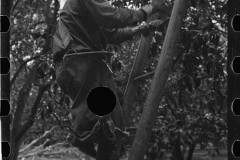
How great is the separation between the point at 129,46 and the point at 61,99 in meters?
0.52

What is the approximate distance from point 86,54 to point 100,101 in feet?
0.88

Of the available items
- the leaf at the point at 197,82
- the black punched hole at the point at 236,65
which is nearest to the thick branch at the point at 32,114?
the leaf at the point at 197,82

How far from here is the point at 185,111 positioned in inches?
117

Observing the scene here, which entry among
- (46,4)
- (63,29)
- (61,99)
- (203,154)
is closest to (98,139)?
(61,99)

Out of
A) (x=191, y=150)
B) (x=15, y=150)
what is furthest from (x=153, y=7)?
(x=15, y=150)

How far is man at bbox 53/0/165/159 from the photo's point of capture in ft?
8.14

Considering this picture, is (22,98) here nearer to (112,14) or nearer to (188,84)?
(112,14)

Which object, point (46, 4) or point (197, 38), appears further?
point (46, 4)

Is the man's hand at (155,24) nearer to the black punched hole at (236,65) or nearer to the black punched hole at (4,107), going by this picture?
the black punched hole at (236,65)

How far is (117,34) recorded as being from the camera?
2.58m

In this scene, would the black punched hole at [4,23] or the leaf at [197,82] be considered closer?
the black punched hole at [4,23]

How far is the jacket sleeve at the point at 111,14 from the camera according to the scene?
2498mm

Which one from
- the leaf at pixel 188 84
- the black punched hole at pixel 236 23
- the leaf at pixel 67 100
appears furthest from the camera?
the leaf at pixel 188 84

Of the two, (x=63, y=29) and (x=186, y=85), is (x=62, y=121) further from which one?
(x=186, y=85)
